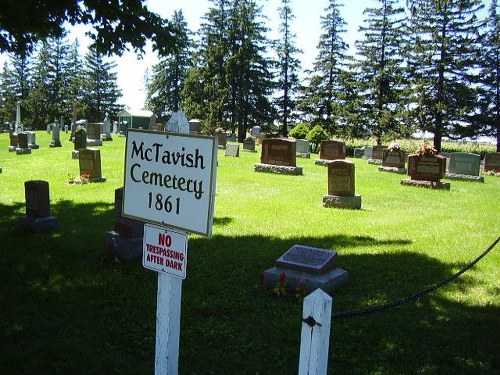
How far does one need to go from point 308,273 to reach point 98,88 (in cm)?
6657

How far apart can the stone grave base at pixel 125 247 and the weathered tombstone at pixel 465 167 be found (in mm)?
16798

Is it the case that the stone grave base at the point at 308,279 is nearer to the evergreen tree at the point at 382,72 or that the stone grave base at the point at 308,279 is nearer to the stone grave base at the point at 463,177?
the stone grave base at the point at 463,177

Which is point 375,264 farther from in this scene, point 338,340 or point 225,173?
point 225,173

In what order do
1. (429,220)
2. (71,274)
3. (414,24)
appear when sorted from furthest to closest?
(414,24)
(429,220)
(71,274)

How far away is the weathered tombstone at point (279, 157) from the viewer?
18.3 m

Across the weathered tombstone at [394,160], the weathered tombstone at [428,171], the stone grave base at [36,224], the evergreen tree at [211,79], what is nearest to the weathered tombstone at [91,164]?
the stone grave base at [36,224]

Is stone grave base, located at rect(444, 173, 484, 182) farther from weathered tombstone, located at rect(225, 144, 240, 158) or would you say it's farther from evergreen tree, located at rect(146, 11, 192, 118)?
evergreen tree, located at rect(146, 11, 192, 118)

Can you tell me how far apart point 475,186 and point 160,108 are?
5010 centimetres

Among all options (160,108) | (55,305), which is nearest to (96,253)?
(55,305)

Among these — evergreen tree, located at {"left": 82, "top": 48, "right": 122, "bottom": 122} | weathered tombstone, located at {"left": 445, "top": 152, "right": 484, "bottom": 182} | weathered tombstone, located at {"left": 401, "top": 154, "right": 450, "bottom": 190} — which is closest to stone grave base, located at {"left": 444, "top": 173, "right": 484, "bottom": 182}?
weathered tombstone, located at {"left": 445, "top": 152, "right": 484, "bottom": 182}

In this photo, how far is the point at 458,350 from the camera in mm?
4410

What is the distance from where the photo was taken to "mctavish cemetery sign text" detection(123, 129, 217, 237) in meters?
2.41

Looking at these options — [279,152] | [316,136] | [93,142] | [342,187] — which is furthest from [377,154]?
[93,142]

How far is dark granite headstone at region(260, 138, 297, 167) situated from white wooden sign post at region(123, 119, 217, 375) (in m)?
15.8
